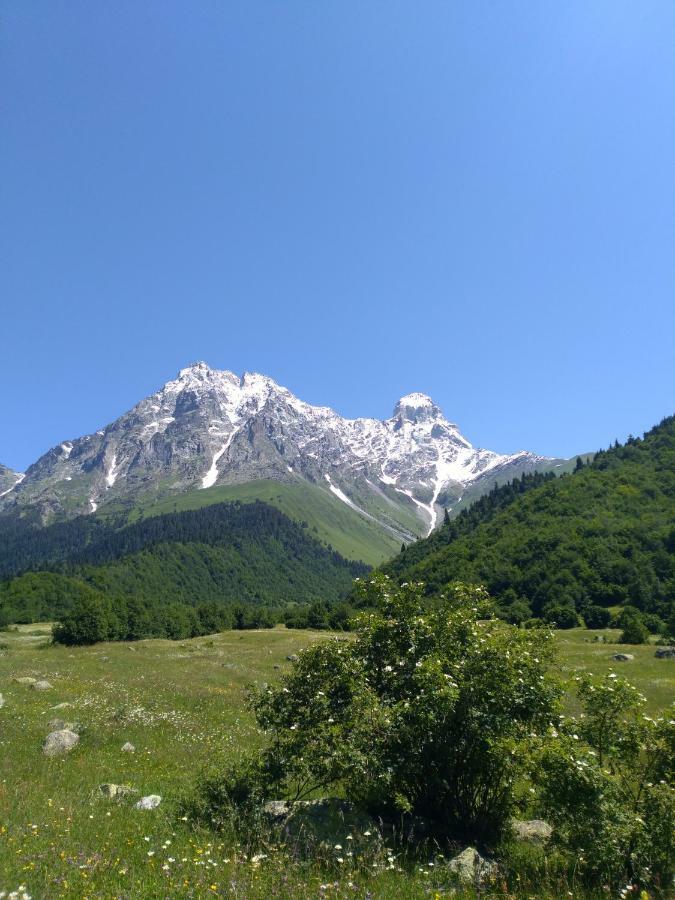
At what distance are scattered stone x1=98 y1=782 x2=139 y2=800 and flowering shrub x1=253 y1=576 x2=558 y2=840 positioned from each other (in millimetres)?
4973

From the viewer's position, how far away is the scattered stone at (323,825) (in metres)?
11.2

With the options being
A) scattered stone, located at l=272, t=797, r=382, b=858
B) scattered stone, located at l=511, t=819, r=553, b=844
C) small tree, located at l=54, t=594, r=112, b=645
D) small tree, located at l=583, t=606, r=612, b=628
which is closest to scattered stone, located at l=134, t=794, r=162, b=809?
scattered stone, located at l=272, t=797, r=382, b=858

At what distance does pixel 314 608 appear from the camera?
139 metres

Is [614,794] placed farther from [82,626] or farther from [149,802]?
[82,626]

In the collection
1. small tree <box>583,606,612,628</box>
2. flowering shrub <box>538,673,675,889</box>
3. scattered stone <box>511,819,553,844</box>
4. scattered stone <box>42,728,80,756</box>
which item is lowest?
small tree <box>583,606,612,628</box>

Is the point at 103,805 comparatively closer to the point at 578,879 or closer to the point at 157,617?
the point at 578,879

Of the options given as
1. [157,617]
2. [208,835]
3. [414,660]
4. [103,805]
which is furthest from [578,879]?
[157,617]

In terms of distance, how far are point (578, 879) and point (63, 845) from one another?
11083 mm

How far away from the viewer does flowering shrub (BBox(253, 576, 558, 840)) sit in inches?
460

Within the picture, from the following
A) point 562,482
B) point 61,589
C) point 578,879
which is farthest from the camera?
point 562,482

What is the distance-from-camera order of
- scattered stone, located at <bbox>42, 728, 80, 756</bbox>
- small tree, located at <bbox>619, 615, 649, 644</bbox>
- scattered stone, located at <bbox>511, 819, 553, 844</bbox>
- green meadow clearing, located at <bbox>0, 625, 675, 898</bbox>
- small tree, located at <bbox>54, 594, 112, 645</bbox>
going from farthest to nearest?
small tree, located at <bbox>54, 594, 112, 645</bbox>
small tree, located at <bbox>619, 615, 649, 644</bbox>
scattered stone, located at <bbox>42, 728, 80, 756</bbox>
scattered stone, located at <bbox>511, 819, 553, 844</bbox>
green meadow clearing, located at <bbox>0, 625, 675, 898</bbox>

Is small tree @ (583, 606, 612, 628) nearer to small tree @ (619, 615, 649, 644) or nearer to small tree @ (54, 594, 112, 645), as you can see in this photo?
small tree @ (619, 615, 649, 644)

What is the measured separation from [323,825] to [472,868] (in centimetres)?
388

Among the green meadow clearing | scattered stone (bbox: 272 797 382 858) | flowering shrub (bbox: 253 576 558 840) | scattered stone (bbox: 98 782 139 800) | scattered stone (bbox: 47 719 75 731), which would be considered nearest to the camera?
the green meadow clearing
